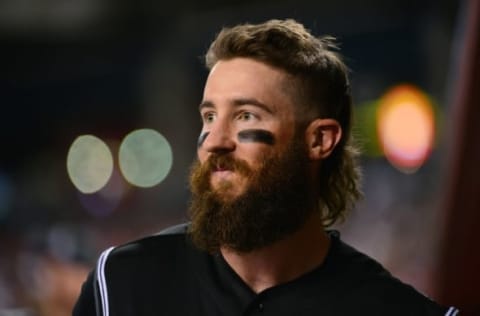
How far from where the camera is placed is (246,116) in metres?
1.91

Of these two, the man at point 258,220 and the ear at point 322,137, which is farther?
the ear at point 322,137

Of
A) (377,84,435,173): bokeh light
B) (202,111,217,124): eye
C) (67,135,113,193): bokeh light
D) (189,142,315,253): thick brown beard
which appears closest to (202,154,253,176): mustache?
(189,142,315,253): thick brown beard

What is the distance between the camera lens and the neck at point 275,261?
1.97 metres

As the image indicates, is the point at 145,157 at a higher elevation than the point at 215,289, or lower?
lower

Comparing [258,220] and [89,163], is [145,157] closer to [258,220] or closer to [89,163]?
[89,163]

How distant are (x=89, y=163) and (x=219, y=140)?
46.5 ft

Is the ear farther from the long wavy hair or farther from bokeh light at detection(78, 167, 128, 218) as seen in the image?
bokeh light at detection(78, 167, 128, 218)

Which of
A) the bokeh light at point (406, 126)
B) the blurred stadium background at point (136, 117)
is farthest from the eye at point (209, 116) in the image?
the bokeh light at point (406, 126)

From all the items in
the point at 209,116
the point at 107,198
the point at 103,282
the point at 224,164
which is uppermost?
the point at 209,116

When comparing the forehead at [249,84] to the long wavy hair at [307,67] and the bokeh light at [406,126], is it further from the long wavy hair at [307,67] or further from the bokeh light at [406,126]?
the bokeh light at [406,126]

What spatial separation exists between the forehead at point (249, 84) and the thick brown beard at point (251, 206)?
128 mm

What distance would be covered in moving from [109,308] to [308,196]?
0.54 meters

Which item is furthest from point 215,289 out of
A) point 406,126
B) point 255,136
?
point 406,126

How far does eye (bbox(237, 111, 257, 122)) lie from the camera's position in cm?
190
